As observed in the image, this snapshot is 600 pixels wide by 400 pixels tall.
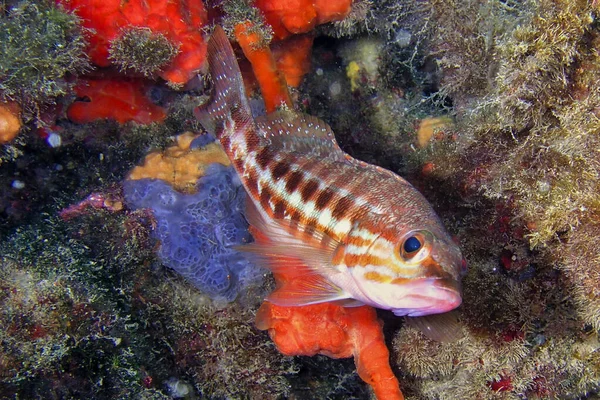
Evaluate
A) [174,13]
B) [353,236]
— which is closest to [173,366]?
[353,236]

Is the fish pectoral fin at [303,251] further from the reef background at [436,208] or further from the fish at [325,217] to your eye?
the reef background at [436,208]

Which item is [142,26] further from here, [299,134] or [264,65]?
[299,134]

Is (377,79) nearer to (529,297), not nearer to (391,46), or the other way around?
(391,46)

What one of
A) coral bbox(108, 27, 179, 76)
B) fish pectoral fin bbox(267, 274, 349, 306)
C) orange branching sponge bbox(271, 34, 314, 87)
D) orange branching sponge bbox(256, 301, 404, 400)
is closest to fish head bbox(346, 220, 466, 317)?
fish pectoral fin bbox(267, 274, 349, 306)

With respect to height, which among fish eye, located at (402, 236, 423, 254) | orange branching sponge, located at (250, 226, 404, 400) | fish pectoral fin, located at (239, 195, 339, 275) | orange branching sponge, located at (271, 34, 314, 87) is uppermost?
orange branching sponge, located at (271, 34, 314, 87)

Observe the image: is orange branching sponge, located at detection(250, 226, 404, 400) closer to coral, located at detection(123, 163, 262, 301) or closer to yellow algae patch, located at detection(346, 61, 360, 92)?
coral, located at detection(123, 163, 262, 301)

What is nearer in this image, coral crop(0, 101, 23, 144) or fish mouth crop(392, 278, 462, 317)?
fish mouth crop(392, 278, 462, 317)

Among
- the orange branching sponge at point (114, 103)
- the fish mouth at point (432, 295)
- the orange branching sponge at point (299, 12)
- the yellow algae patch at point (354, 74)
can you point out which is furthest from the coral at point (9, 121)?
the yellow algae patch at point (354, 74)
